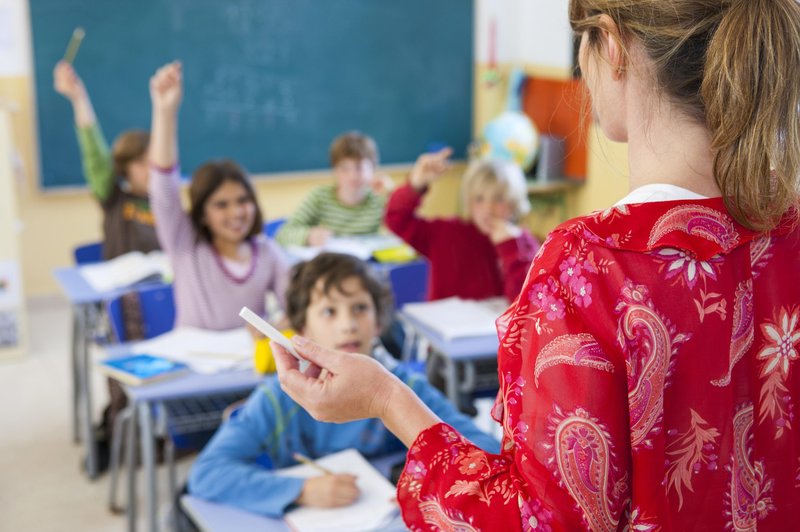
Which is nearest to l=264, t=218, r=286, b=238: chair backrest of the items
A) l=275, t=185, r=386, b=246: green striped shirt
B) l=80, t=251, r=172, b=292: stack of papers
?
l=275, t=185, r=386, b=246: green striped shirt

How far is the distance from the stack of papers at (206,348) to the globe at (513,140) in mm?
3319

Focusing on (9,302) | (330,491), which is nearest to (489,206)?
(330,491)

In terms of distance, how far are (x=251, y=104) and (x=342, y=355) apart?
5.21 meters

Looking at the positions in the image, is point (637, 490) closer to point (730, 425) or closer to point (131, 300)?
point (730, 425)

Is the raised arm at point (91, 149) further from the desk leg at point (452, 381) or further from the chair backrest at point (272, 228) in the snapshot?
the desk leg at point (452, 381)

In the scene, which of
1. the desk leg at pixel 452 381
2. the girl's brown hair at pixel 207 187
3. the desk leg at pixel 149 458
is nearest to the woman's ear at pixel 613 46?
the desk leg at pixel 149 458

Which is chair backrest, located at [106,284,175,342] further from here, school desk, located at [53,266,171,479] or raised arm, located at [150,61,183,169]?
raised arm, located at [150,61,183,169]

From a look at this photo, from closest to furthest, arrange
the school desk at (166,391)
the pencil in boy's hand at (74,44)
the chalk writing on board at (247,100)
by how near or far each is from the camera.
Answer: the school desk at (166,391)
the pencil in boy's hand at (74,44)
the chalk writing on board at (247,100)

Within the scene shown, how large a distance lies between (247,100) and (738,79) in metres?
5.38

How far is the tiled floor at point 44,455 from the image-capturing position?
3.37 m

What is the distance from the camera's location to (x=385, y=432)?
223 centimetres

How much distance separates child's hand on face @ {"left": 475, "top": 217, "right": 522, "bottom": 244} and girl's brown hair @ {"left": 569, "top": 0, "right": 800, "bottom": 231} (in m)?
2.52

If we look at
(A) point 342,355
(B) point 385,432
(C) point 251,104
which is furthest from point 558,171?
(A) point 342,355

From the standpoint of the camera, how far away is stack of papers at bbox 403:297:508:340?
10.1ft
